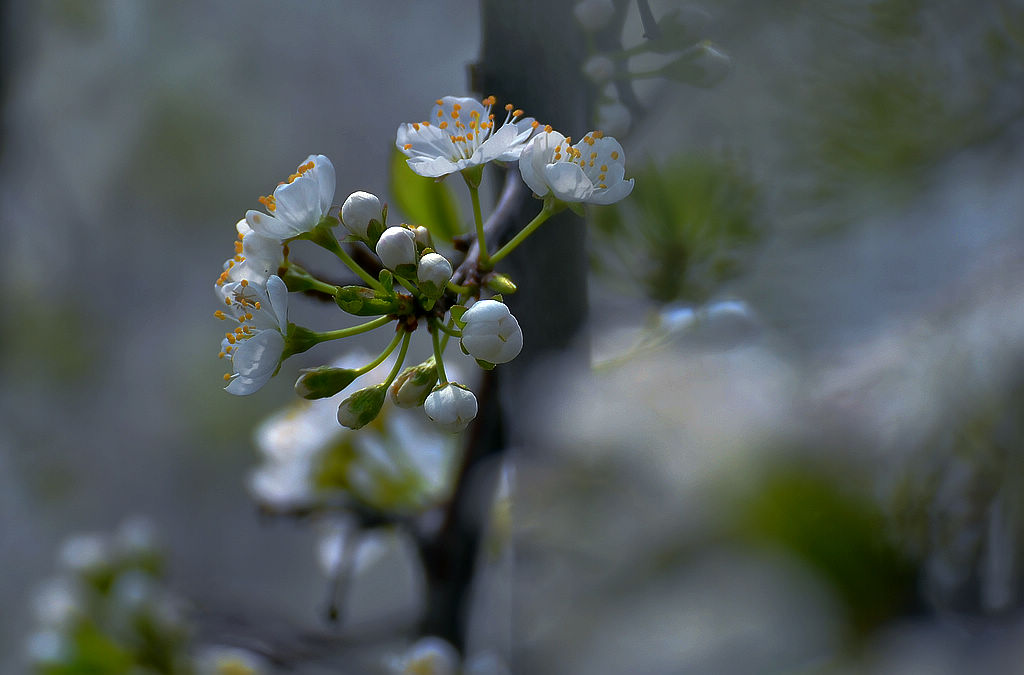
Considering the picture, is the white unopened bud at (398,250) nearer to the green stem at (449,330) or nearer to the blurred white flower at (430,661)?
the green stem at (449,330)

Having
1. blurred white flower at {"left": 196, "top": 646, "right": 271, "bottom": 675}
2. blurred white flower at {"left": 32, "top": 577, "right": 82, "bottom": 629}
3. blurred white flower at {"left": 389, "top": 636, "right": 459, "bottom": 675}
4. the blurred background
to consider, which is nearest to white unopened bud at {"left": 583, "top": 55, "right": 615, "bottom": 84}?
the blurred background

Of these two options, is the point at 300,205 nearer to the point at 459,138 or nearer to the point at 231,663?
the point at 459,138

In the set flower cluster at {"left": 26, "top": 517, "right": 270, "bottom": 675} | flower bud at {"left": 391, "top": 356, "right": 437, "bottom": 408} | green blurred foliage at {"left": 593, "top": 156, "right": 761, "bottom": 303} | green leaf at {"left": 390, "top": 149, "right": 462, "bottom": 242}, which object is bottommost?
flower cluster at {"left": 26, "top": 517, "right": 270, "bottom": 675}

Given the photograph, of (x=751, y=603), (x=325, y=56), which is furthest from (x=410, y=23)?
(x=751, y=603)

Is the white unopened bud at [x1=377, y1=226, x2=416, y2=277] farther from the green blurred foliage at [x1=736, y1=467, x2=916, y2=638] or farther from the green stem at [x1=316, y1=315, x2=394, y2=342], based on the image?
the green blurred foliage at [x1=736, y1=467, x2=916, y2=638]

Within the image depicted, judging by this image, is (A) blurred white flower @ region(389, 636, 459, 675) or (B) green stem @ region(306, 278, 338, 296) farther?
(A) blurred white flower @ region(389, 636, 459, 675)

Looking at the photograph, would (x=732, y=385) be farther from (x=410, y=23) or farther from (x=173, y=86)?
(x=173, y=86)

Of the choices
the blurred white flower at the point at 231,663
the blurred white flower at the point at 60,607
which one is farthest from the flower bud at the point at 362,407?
the blurred white flower at the point at 60,607
